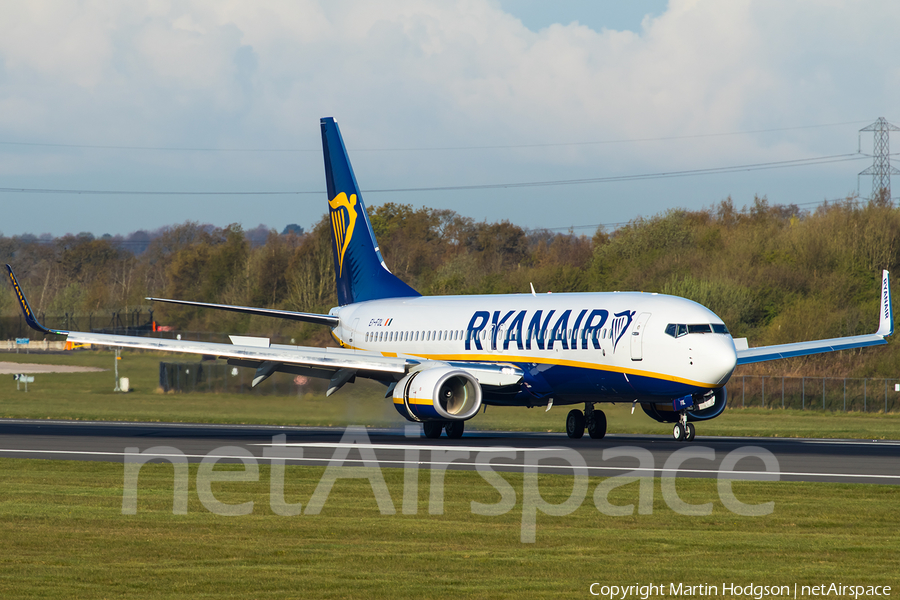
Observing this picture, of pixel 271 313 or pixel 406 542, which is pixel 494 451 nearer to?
pixel 271 313

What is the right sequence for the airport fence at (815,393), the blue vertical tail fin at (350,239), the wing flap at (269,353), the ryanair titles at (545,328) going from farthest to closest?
the airport fence at (815,393)
the blue vertical tail fin at (350,239)
the ryanair titles at (545,328)
the wing flap at (269,353)

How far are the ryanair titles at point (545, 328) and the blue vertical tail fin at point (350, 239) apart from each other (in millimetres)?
6237

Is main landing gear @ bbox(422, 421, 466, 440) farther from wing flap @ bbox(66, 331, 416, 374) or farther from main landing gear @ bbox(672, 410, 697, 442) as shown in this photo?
main landing gear @ bbox(672, 410, 697, 442)

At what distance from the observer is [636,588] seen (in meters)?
9.75

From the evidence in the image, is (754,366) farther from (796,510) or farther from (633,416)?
(796,510)

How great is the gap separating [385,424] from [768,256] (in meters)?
39.7

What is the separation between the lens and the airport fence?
48188 mm

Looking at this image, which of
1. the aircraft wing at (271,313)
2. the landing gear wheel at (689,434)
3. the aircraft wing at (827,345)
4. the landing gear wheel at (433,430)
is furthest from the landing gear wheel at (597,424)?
the aircraft wing at (271,313)

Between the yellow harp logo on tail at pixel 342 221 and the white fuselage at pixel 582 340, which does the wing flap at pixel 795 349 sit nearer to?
the white fuselage at pixel 582 340

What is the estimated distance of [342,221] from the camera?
39.7m

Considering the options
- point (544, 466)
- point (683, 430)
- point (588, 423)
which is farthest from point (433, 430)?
point (544, 466)

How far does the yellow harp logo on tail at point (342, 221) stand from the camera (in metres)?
39.2

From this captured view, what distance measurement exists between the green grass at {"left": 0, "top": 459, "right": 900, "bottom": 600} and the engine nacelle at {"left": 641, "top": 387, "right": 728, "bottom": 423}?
10.3 metres

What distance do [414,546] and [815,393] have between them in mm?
40491
